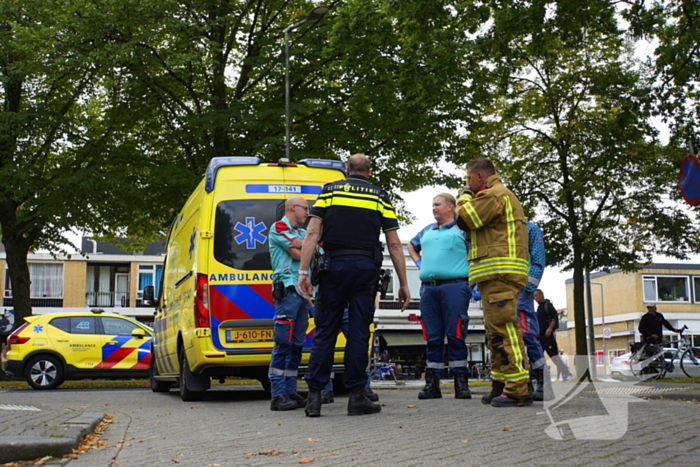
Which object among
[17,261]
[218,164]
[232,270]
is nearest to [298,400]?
[232,270]

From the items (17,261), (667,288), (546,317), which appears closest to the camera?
(546,317)

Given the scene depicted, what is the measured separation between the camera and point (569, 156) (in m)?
25.5

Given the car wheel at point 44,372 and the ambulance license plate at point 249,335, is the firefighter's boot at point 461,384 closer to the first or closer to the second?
the ambulance license plate at point 249,335

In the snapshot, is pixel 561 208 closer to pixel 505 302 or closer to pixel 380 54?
pixel 380 54

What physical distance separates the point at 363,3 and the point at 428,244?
11651 millimetres

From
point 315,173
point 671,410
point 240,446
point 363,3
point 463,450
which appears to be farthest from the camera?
point 363,3

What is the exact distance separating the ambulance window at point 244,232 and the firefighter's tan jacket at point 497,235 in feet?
10.0

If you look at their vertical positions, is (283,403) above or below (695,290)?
below

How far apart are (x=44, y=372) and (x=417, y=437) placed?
13217mm

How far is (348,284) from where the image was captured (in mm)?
7207

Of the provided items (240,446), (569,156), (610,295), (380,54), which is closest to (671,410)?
(240,446)

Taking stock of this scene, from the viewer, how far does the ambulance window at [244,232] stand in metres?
9.75

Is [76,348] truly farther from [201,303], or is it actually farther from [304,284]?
[304,284]

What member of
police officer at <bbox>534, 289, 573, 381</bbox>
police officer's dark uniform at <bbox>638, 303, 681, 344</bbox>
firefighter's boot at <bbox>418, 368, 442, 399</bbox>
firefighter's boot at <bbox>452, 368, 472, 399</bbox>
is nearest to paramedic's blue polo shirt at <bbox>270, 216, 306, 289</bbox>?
firefighter's boot at <bbox>418, 368, 442, 399</bbox>
